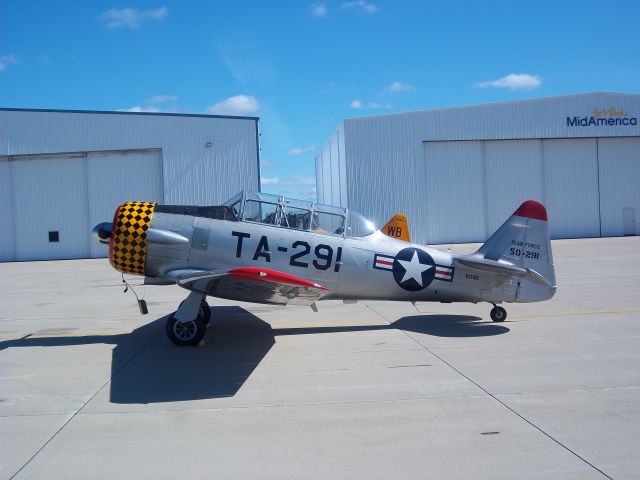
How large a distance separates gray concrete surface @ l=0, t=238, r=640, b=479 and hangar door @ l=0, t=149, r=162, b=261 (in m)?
21.8

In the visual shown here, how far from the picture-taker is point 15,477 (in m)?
4.09

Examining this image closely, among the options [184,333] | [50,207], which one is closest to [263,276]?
[184,333]

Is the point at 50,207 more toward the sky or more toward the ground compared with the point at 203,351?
more toward the sky

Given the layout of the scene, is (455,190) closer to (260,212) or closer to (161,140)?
(161,140)

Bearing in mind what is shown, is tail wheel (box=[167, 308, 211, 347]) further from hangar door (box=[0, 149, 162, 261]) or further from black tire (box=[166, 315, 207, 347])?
hangar door (box=[0, 149, 162, 261])

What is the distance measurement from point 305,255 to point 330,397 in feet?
10.5

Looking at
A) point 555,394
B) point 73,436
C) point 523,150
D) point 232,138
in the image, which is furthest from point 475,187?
point 73,436

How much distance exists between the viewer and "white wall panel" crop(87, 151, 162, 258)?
3167cm

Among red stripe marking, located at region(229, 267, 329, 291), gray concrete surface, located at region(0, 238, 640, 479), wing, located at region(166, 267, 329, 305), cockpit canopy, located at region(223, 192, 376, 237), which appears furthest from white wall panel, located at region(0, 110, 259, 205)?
red stripe marking, located at region(229, 267, 329, 291)

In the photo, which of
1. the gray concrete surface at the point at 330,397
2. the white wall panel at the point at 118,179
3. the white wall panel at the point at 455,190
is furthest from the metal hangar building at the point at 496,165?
the gray concrete surface at the point at 330,397

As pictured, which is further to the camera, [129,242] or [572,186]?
[572,186]

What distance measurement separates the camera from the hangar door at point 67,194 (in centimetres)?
3170

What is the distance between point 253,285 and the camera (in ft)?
23.1

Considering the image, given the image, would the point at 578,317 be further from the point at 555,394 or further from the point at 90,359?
the point at 90,359
